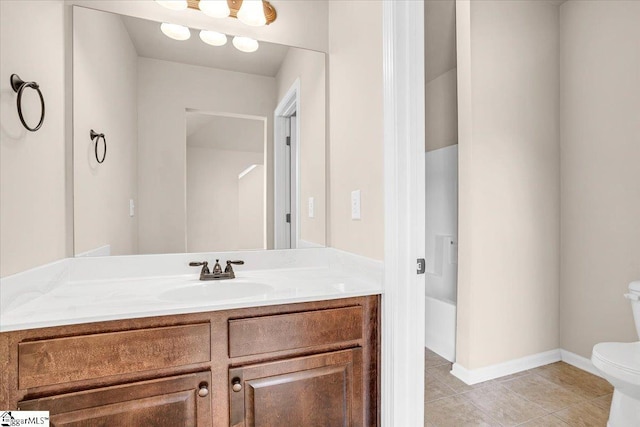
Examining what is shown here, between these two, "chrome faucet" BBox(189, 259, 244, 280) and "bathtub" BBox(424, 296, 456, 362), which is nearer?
"chrome faucet" BBox(189, 259, 244, 280)

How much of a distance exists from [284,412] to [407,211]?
85 cm

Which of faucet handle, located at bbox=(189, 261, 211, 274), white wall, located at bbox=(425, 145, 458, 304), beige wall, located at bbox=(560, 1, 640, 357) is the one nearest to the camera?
faucet handle, located at bbox=(189, 261, 211, 274)

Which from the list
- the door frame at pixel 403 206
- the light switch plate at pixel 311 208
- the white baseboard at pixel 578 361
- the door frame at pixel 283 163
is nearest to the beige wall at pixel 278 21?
the door frame at pixel 283 163

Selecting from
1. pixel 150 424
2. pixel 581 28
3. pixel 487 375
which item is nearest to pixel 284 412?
pixel 150 424

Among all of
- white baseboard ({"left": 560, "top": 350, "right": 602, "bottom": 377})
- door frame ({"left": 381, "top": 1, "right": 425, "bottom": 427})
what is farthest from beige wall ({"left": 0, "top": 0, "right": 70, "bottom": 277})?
white baseboard ({"left": 560, "top": 350, "right": 602, "bottom": 377})

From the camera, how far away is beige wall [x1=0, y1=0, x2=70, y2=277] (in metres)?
1.00

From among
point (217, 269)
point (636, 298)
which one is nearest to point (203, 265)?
point (217, 269)

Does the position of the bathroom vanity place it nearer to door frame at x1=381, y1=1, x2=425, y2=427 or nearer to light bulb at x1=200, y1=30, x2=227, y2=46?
door frame at x1=381, y1=1, x2=425, y2=427

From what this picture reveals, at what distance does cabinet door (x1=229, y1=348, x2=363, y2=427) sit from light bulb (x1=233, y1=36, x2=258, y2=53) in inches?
59.2

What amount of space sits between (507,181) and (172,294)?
217cm

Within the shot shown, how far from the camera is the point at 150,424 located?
1.05 m

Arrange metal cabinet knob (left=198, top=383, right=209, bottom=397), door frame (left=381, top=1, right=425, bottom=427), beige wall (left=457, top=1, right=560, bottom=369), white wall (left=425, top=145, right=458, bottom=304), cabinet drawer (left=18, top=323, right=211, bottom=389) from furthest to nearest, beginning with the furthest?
1. white wall (left=425, top=145, right=458, bottom=304)
2. beige wall (left=457, top=1, right=560, bottom=369)
3. door frame (left=381, top=1, right=425, bottom=427)
4. metal cabinet knob (left=198, top=383, right=209, bottom=397)
5. cabinet drawer (left=18, top=323, right=211, bottom=389)

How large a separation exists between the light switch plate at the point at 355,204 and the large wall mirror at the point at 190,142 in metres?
0.29

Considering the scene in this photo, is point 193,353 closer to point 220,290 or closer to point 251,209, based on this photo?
point 220,290
